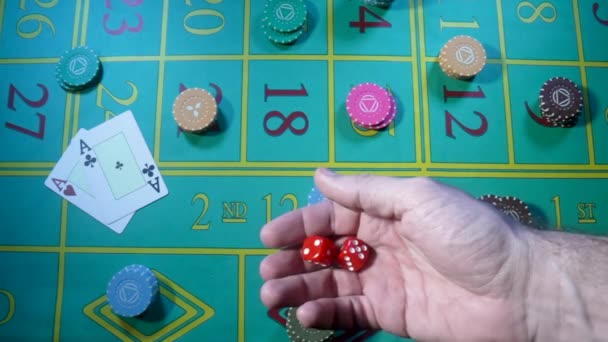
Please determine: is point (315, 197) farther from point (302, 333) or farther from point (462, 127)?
point (462, 127)

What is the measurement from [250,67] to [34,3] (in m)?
1.44

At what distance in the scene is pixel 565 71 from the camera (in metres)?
2.69

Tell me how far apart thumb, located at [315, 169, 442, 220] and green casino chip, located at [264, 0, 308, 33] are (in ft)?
3.84

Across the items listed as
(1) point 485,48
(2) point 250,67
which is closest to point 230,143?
(2) point 250,67

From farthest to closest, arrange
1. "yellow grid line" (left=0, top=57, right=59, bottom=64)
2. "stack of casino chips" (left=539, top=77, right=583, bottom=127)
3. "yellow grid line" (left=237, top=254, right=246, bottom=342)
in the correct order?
"yellow grid line" (left=0, top=57, right=59, bottom=64) → "stack of casino chips" (left=539, top=77, right=583, bottom=127) → "yellow grid line" (left=237, top=254, right=246, bottom=342)

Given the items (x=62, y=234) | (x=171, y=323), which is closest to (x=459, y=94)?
(x=171, y=323)

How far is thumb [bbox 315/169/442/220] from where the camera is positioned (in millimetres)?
1656

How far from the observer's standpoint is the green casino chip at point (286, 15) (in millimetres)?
2600

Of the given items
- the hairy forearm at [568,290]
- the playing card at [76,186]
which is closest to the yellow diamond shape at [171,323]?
the playing card at [76,186]

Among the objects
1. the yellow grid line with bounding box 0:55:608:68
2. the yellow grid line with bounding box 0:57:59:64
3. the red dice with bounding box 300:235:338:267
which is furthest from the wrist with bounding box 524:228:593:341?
the yellow grid line with bounding box 0:57:59:64

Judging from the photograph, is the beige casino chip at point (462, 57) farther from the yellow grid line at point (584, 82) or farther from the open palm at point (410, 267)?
the open palm at point (410, 267)

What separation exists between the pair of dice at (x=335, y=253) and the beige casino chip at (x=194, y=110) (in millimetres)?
974

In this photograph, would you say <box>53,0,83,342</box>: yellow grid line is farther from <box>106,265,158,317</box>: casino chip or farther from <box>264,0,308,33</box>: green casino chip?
<box>264,0,308,33</box>: green casino chip

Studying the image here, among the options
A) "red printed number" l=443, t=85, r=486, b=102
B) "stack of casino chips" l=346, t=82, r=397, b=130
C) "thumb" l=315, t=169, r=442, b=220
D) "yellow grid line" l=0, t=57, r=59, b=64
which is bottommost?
"thumb" l=315, t=169, r=442, b=220
